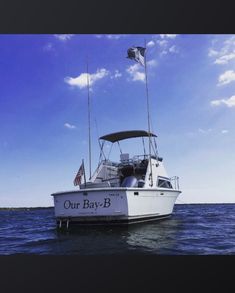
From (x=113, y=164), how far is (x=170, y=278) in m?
9.56

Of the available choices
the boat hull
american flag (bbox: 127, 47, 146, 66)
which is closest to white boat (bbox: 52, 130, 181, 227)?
the boat hull

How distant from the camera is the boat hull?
11477mm

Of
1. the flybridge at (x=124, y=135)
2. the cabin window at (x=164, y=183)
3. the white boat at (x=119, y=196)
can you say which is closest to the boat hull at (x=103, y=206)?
the white boat at (x=119, y=196)

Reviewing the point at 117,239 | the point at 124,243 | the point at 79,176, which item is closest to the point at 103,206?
the point at 79,176

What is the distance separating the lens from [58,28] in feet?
20.6

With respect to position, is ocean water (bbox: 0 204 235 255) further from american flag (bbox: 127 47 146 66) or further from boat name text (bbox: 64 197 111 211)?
american flag (bbox: 127 47 146 66)

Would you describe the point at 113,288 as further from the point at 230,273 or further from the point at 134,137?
the point at 134,137

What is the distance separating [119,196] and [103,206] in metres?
0.52

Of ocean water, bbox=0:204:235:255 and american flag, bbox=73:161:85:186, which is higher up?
american flag, bbox=73:161:85:186

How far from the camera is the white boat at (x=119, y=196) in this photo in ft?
37.8

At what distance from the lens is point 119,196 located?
37.5ft

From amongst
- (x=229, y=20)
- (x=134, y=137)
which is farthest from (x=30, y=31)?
(x=134, y=137)

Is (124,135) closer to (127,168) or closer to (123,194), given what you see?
(127,168)

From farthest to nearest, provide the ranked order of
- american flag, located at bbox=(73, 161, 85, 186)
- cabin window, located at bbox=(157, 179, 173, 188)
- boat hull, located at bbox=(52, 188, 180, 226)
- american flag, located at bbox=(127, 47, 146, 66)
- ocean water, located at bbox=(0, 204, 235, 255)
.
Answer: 1. cabin window, located at bbox=(157, 179, 173, 188)
2. american flag, located at bbox=(127, 47, 146, 66)
3. american flag, located at bbox=(73, 161, 85, 186)
4. boat hull, located at bbox=(52, 188, 180, 226)
5. ocean water, located at bbox=(0, 204, 235, 255)
